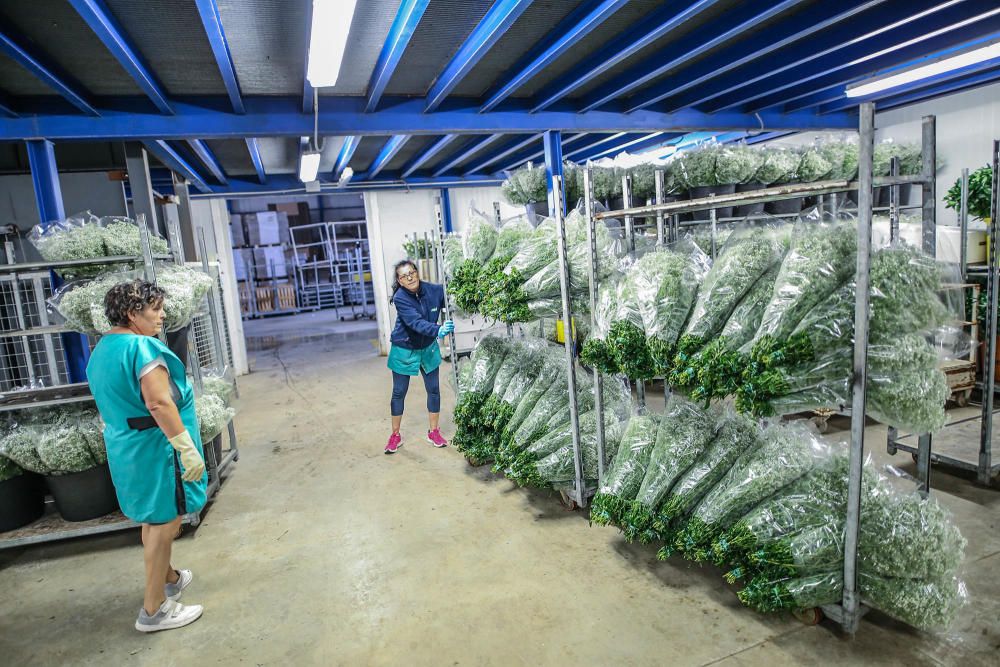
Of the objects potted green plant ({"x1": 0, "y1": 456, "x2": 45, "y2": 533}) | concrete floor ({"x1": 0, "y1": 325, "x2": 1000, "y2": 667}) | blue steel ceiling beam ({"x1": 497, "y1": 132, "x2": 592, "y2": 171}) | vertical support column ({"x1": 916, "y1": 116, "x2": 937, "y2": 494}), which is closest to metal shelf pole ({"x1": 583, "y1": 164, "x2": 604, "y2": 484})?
concrete floor ({"x1": 0, "y1": 325, "x2": 1000, "y2": 667})

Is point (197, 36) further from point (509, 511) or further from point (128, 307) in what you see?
point (509, 511)

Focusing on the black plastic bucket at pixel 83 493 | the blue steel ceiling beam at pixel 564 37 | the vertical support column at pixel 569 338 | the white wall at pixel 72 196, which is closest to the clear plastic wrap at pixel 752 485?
the vertical support column at pixel 569 338

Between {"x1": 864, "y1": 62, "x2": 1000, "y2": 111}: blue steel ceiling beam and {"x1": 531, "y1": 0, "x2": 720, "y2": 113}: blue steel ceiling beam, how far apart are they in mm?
4213

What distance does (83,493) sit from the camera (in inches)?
138

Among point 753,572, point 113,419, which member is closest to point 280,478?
point 113,419

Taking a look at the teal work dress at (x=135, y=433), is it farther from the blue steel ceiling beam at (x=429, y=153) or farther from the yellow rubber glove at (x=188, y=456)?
the blue steel ceiling beam at (x=429, y=153)

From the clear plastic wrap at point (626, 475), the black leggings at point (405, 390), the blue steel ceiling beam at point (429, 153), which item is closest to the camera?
the clear plastic wrap at point (626, 475)

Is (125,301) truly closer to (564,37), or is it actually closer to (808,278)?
(808,278)

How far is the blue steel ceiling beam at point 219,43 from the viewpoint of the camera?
9.89 ft

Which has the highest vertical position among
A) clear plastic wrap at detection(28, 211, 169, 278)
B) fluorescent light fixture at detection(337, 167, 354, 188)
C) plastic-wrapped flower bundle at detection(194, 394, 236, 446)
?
fluorescent light fixture at detection(337, 167, 354, 188)

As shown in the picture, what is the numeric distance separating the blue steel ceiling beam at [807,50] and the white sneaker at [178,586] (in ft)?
18.9

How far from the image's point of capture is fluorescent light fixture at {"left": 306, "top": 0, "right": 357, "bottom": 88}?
2816mm

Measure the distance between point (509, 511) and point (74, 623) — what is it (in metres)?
2.32

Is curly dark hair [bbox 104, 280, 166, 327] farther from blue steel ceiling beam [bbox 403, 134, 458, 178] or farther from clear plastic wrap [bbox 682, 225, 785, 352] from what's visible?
blue steel ceiling beam [bbox 403, 134, 458, 178]
